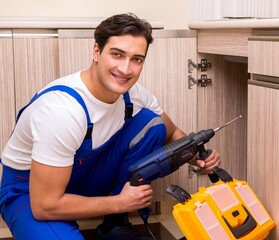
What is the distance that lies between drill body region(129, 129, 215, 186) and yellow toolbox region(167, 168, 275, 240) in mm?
114

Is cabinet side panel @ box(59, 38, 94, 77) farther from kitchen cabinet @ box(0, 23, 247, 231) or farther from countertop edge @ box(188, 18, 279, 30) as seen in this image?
countertop edge @ box(188, 18, 279, 30)

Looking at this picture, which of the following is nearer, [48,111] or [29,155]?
[48,111]

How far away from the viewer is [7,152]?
1.66m

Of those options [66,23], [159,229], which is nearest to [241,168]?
[159,229]

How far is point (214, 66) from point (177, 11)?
28.9 inches

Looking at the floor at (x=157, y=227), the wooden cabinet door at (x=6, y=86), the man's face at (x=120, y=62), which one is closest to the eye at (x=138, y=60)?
the man's face at (x=120, y=62)

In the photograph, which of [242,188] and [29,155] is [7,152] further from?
[242,188]

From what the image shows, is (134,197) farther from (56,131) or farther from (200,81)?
(200,81)

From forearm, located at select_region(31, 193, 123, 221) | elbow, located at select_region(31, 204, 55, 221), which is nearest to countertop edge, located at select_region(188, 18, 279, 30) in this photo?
forearm, located at select_region(31, 193, 123, 221)

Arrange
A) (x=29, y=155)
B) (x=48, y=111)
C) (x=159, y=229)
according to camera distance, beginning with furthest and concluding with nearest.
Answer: (x=159, y=229), (x=29, y=155), (x=48, y=111)

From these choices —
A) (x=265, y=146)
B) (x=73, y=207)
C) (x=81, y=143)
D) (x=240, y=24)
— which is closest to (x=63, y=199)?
(x=73, y=207)

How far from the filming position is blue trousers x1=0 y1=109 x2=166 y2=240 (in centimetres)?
154

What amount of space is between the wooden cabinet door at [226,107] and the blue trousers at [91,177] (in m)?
0.35

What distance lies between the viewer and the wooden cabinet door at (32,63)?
1962 millimetres
